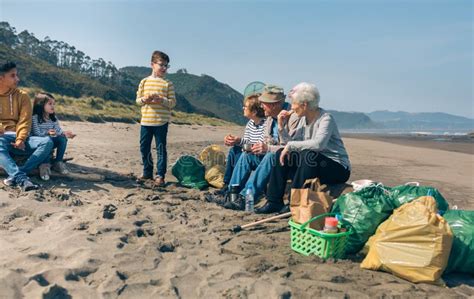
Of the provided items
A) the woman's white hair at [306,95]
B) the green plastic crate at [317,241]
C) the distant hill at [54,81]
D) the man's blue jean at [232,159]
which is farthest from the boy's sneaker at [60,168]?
the distant hill at [54,81]

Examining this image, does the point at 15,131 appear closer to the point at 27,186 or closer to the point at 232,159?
the point at 27,186

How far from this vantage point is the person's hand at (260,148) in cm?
519

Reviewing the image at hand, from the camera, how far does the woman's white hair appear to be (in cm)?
459

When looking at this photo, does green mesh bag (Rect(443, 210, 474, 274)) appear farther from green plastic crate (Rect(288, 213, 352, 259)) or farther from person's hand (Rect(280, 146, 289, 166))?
person's hand (Rect(280, 146, 289, 166))

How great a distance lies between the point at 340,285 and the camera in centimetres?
300

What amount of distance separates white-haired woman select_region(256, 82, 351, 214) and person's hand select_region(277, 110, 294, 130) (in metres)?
0.17

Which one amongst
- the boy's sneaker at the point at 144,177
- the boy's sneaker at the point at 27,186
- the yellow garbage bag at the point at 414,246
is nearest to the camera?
the yellow garbage bag at the point at 414,246

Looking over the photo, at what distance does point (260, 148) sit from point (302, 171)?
798mm

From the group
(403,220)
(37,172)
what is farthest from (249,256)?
(37,172)

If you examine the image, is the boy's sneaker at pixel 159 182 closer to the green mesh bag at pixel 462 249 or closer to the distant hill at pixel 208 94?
the green mesh bag at pixel 462 249

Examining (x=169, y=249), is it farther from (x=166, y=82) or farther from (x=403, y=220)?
(x=166, y=82)

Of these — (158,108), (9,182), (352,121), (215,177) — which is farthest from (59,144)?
(352,121)

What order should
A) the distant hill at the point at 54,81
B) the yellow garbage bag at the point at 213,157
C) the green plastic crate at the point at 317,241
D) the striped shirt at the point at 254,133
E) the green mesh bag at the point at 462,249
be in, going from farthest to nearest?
the distant hill at the point at 54,81 < the yellow garbage bag at the point at 213,157 < the striped shirt at the point at 254,133 < the green plastic crate at the point at 317,241 < the green mesh bag at the point at 462,249

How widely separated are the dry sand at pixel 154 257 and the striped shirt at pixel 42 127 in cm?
88
